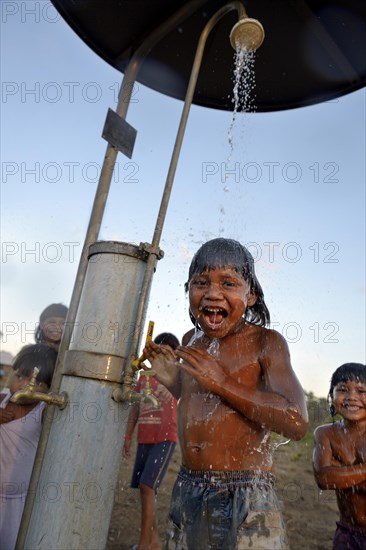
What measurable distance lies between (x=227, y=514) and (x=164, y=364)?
672mm

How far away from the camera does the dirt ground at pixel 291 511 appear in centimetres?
438

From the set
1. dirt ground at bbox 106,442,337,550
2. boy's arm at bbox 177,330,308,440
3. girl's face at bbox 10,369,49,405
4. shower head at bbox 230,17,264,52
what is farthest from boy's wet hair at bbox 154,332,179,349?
shower head at bbox 230,17,264,52

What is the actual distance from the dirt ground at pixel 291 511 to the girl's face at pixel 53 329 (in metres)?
1.92

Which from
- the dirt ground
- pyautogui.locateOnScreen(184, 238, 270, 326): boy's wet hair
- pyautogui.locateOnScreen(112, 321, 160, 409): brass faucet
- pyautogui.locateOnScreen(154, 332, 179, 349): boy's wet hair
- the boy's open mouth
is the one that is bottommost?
the dirt ground

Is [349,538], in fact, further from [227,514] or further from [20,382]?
[20,382]

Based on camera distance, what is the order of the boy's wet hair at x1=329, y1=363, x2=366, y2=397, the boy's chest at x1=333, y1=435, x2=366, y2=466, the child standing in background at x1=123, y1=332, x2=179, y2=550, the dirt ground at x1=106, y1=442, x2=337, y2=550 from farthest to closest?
the dirt ground at x1=106, y1=442, x2=337, y2=550, the child standing in background at x1=123, y1=332, x2=179, y2=550, the boy's wet hair at x1=329, y1=363, x2=366, y2=397, the boy's chest at x1=333, y1=435, x2=366, y2=466

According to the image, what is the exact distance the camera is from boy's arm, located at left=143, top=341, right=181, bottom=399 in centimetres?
193

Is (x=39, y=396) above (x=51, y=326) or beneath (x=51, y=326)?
beneath

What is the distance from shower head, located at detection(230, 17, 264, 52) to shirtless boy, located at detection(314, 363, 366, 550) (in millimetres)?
2145

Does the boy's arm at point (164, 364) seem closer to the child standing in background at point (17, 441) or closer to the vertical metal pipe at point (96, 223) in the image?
the vertical metal pipe at point (96, 223)

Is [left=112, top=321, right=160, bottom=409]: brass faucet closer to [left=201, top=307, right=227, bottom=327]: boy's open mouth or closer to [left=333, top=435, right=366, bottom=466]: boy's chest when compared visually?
[left=201, top=307, right=227, bottom=327]: boy's open mouth

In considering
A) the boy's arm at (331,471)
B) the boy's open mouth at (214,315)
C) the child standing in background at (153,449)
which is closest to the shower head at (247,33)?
the boy's open mouth at (214,315)

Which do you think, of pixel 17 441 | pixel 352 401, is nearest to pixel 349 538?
pixel 352 401

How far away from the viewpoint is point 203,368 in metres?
1.75
